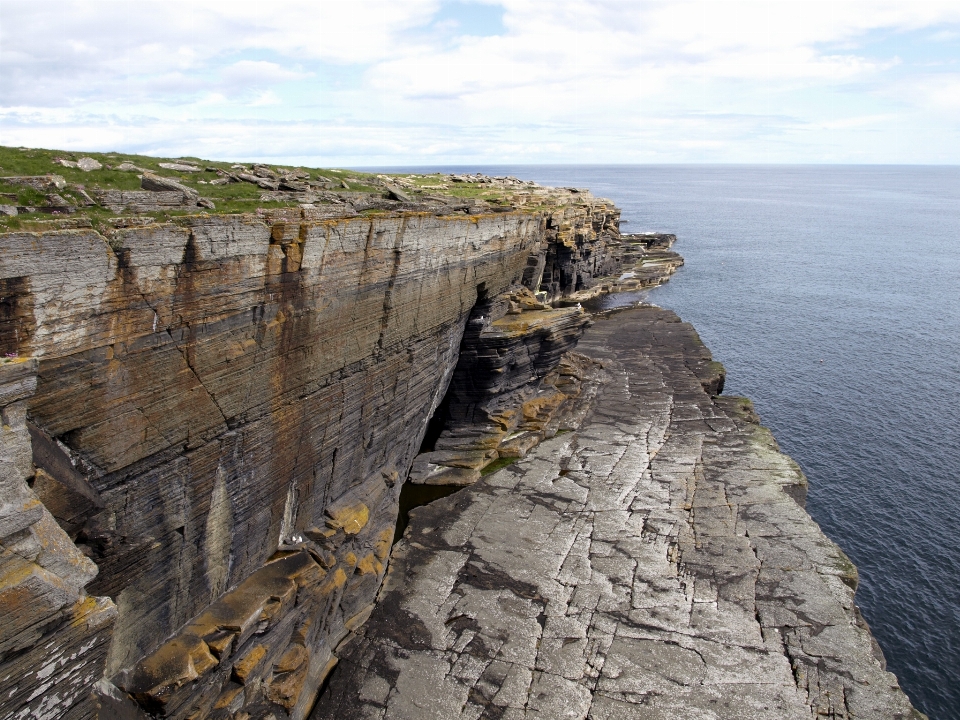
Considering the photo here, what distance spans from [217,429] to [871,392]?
44.2 m

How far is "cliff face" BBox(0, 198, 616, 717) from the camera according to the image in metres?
12.7

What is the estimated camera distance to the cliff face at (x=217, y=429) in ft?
41.7

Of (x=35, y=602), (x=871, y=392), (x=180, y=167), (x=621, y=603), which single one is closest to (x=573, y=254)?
(x=871, y=392)

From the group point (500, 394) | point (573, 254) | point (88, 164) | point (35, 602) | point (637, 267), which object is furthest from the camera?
point (637, 267)

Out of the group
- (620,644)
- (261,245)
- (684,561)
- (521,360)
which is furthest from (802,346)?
(261,245)

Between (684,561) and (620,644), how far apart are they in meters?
4.84

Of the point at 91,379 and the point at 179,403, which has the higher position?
the point at 91,379

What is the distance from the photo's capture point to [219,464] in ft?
56.2

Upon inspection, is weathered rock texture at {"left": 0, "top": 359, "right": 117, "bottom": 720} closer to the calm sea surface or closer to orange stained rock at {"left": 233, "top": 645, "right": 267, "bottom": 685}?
orange stained rock at {"left": 233, "top": 645, "right": 267, "bottom": 685}

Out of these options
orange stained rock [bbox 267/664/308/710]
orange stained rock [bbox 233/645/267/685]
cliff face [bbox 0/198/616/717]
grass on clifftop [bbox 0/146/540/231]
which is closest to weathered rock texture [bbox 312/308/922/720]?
orange stained rock [bbox 267/664/308/710]

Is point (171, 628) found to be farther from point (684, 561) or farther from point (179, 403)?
point (684, 561)

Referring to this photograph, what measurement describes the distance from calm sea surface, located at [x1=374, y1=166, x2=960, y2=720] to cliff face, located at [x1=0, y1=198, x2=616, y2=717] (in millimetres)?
19588

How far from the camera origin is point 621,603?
21547mm

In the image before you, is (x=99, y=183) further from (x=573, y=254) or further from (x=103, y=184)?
(x=573, y=254)
